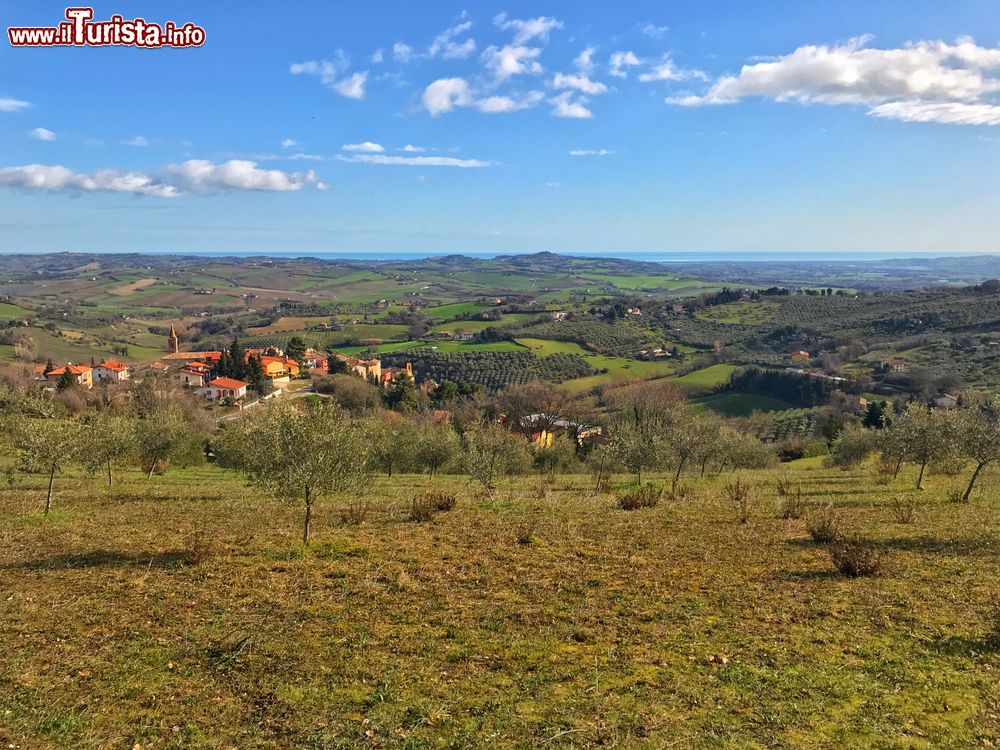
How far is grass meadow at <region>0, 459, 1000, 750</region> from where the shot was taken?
793 cm

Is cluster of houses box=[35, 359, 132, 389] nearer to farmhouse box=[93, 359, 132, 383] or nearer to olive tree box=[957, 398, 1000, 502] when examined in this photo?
A: farmhouse box=[93, 359, 132, 383]

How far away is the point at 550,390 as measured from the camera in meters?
92.4

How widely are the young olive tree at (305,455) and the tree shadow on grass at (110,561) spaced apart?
2714mm

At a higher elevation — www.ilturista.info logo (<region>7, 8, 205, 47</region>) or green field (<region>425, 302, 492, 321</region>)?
www.ilturista.info logo (<region>7, 8, 205, 47</region>)

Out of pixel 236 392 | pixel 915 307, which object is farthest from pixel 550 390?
pixel 915 307

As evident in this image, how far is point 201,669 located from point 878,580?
13.9 metres

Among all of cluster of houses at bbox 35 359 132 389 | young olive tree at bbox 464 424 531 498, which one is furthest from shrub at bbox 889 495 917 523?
cluster of houses at bbox 35 359 132 389

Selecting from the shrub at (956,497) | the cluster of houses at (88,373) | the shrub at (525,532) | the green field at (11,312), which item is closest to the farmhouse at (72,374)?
the cluster of houses at (88,373)

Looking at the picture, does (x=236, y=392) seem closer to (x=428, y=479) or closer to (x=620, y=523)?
(x=428, y=479)

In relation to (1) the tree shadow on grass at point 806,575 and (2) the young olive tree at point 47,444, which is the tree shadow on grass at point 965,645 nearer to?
(1) the tree shadow on grass at point 806,575

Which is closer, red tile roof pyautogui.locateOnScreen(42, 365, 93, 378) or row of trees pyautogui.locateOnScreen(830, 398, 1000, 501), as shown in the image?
row of trees pyautogui.locateOnScreen(830, 398, 1000, 501)

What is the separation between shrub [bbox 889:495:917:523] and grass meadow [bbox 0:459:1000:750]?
0.16 meters

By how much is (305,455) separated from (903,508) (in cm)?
2001

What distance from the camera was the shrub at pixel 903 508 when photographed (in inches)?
730
